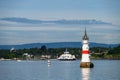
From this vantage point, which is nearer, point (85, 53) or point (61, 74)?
point (61, 74)

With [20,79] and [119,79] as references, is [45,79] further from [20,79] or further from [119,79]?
[119,79]

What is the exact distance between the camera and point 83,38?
320 ft

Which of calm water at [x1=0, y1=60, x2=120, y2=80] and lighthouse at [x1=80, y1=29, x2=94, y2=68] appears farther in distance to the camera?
lighthouse at [x1=80, y1=29, x2=94, y2=68]

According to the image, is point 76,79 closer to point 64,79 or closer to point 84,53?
point 64,79

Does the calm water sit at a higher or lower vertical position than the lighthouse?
lower

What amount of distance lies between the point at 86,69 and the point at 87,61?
63.6 inches

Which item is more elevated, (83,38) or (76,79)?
(83,38)

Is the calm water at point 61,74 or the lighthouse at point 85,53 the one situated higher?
the lighthouse at point 85,53

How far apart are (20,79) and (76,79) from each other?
8.14 metres

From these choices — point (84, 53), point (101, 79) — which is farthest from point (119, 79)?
point (84, 53)

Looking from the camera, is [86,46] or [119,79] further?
[86,46]

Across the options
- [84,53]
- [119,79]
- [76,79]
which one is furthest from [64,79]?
[84,53]

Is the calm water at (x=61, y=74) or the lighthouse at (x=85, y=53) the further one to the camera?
the lighthouse at (x=85, y=53)

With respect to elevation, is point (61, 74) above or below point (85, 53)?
below
